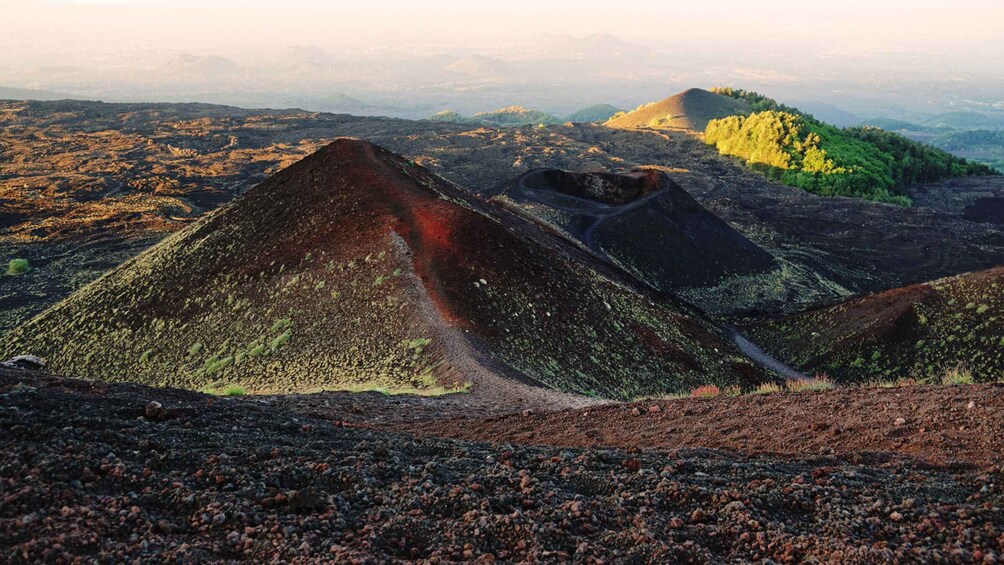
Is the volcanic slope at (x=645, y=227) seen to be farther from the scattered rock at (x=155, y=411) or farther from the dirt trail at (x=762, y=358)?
the scattered rock at (x=155, y=411)

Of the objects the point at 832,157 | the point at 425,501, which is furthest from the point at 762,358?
the point at 832,157

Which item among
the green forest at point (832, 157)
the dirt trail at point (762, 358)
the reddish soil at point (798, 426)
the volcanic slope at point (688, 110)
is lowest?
the dirt trail at point (762, 358)

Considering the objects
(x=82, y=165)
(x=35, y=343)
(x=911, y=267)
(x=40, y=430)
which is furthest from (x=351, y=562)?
(x=82, y=165)

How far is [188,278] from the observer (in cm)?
2398

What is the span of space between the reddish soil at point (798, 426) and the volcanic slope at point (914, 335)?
17.8m

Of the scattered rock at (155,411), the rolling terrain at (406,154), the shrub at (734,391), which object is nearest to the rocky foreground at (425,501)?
the scattered rock at (155,411)

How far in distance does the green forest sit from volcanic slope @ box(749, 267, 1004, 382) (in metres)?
59.4

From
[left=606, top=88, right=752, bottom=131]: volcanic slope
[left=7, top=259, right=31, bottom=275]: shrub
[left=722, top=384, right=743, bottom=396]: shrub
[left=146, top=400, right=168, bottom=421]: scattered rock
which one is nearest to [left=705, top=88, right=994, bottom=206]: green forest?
[left=606, top=88, right=752, bottom=131]: volcanic slope

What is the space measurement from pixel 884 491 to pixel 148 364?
2092 centimetres

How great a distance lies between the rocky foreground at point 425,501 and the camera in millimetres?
5086

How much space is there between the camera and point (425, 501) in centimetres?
611

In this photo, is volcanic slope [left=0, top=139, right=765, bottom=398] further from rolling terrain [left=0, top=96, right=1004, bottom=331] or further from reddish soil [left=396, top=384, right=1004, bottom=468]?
rolling terrain [left=0, top=96, right=1004, bottom=331]

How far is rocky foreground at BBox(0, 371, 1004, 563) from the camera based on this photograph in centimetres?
509

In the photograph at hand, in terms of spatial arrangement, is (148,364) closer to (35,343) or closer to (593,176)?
(35,343)
